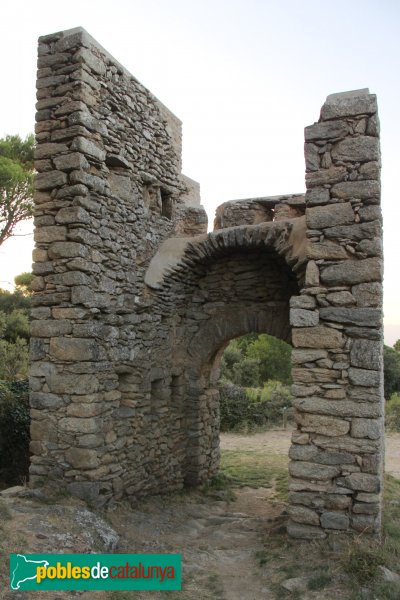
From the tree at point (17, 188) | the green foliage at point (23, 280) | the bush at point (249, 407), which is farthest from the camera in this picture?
the green foliage at point (23, 280)

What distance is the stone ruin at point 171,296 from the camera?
17.3 feet

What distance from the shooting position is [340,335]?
530 centimetres

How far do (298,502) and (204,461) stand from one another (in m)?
3.35

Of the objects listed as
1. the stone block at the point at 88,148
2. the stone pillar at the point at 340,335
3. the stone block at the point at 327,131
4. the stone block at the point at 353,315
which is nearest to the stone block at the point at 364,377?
the stone pillar at the point at 340,335

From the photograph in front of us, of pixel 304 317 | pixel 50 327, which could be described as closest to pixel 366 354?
pixel 304 317

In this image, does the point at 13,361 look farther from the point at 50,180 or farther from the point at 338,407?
the point at 338,407

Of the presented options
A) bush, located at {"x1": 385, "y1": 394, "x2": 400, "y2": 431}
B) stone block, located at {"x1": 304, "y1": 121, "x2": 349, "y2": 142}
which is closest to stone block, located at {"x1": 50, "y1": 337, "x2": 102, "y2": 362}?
stone block, located at {"x1": 304, "y1": 121, "x2": 349, "y2": 142}

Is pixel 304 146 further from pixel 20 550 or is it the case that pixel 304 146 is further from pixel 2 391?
pixel 2 391

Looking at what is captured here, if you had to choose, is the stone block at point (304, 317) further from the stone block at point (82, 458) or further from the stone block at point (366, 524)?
the stone block at point (82, 458)

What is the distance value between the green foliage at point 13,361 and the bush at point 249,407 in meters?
5.33

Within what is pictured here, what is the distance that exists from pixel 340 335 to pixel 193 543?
3.05 meters

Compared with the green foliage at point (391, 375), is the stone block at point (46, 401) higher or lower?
higher

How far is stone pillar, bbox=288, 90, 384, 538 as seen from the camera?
516 centimetres

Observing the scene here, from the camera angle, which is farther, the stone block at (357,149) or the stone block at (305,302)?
the stone block at (305,302)
